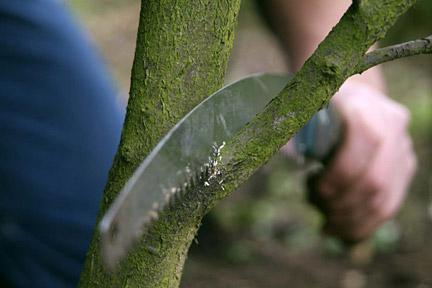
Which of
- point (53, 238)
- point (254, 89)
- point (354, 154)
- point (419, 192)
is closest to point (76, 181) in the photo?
point (53, 238)

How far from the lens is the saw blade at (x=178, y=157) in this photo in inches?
18.0

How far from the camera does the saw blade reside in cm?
46

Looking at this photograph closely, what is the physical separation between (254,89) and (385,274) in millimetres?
2038

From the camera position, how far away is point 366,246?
106 inches

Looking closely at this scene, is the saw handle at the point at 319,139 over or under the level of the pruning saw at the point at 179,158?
over

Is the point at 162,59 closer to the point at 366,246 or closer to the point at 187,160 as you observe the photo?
the point at 187,160

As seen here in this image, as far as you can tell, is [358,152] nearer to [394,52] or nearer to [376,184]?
[376,184]

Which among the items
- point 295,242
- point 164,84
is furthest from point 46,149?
point 295,242

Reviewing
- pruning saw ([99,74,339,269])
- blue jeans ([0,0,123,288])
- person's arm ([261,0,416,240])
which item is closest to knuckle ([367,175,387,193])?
person's arm ([261,0,416,240])

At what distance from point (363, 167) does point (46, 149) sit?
27.3 inches

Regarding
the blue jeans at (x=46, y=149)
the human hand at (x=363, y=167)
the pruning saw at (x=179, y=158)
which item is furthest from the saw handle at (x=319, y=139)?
the pruning saw at (x=179, y=158)

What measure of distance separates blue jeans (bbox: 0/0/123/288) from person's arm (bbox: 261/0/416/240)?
1.62 feet

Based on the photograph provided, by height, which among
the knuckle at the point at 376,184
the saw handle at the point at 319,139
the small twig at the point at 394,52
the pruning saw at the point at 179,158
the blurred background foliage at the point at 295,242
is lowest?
the pruning saw at the point at 179,158

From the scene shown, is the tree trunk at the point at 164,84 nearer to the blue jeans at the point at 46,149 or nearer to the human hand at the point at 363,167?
the human hand at the point at 363,167
